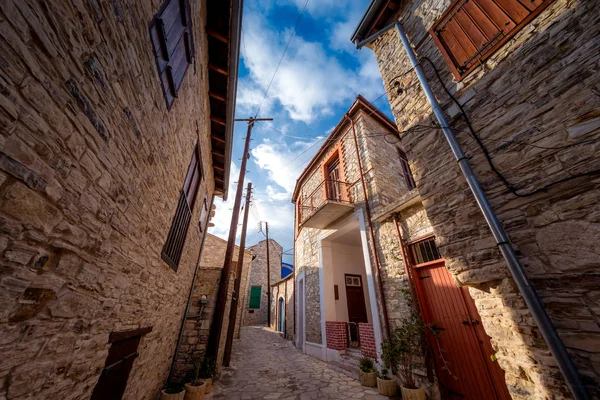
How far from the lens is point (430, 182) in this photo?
342 centimetres

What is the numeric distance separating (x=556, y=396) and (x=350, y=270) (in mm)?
6882

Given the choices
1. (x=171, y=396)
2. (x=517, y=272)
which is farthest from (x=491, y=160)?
(x=171, y=396)

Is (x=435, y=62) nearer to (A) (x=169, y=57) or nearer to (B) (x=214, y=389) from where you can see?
(A) (x=169, y=57)

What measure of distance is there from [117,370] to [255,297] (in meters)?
19.4

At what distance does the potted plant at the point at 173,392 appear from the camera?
3934 mm

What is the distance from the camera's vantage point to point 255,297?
2075 centimetres

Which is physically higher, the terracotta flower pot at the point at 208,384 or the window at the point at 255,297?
the window at the point at 255,297

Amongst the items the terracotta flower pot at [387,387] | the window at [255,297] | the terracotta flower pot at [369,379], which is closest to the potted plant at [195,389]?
the terracotta flower pot at [369,379]

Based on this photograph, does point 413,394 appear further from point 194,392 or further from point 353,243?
point 353,243

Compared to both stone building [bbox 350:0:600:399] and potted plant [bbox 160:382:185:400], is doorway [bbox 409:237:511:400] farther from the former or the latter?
potted plant [bbox 160:382:185:400]

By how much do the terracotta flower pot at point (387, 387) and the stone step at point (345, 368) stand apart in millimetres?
1168

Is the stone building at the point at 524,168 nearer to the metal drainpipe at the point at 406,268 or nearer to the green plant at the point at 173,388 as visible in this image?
the metal drainpipe at the point at 406,268

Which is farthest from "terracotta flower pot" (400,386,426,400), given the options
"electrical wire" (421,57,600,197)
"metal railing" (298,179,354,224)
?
"metal railing" (298,179,354,224)

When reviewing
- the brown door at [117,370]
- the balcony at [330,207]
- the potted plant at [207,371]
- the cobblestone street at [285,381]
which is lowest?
the cobblestone street at [285,381]
